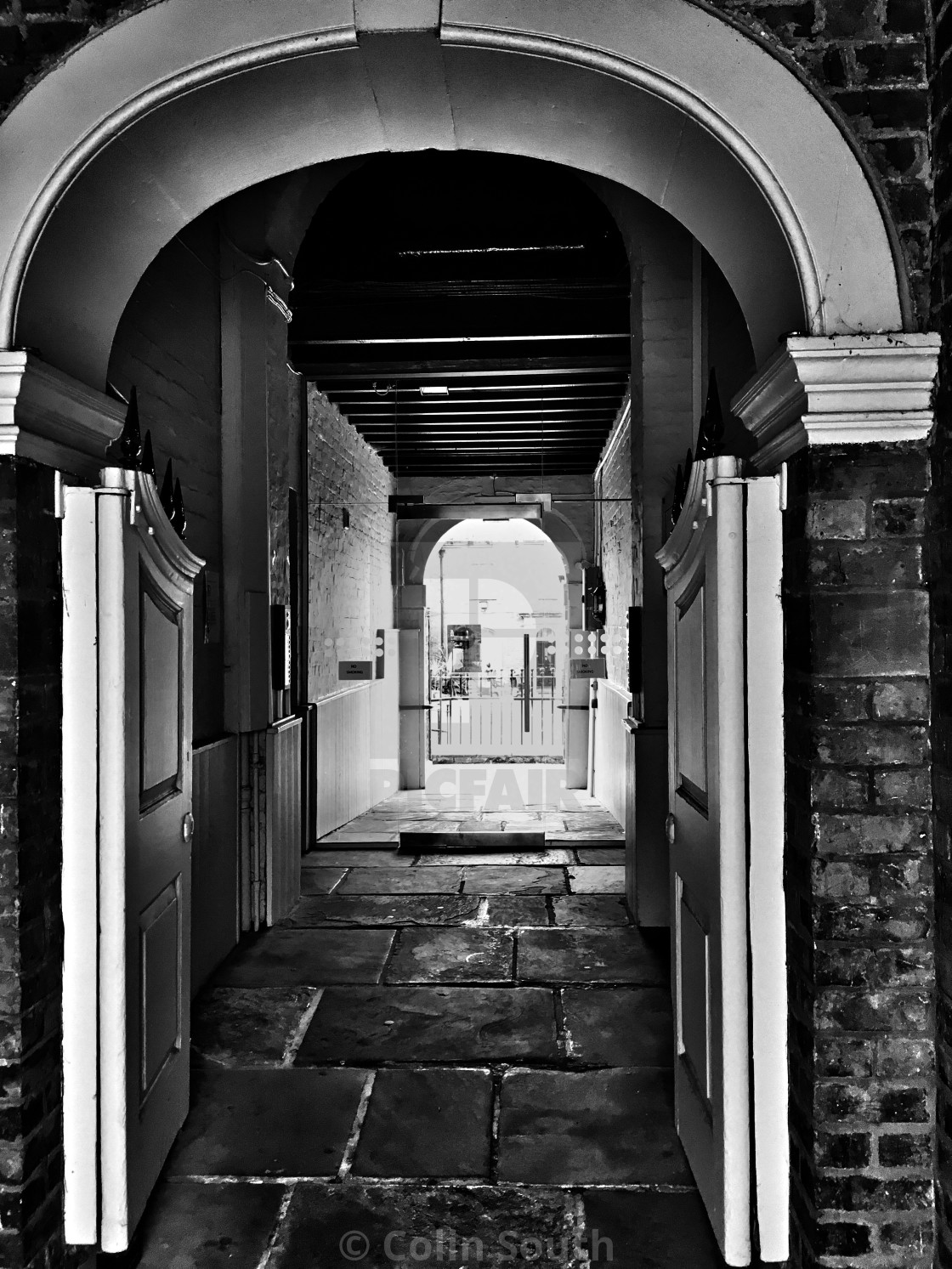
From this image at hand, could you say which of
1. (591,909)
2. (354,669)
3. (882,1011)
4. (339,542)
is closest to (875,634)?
(882,1011)

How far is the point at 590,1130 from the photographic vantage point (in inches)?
112

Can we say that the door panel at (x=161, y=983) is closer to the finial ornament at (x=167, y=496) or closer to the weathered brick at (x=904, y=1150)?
the finial ornament at (x=167, y=496)

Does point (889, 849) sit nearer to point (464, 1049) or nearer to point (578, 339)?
point (464, 1049)

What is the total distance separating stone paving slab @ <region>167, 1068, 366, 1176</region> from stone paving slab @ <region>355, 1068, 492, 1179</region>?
0.29 feet

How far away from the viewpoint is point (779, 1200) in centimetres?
203

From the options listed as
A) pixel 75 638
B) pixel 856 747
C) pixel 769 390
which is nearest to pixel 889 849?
pixel 856 747

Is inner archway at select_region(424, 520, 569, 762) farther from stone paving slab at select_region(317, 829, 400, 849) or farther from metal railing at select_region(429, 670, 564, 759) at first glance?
stone paving slab at select_region(317, 829, 400, 849)

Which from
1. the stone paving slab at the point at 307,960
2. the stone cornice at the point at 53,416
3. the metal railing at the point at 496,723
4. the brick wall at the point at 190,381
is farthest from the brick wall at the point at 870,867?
the metal railing at the point at 496,723

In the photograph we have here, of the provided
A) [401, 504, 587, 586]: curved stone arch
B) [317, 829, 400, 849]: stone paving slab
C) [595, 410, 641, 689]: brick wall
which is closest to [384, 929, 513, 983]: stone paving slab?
[317, 829, 400, 849]: stone paving slab

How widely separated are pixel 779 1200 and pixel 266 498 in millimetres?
3866

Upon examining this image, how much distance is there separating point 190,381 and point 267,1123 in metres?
3.14

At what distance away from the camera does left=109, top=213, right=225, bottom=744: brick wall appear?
11.9ft

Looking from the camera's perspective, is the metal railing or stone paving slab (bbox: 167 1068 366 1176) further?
the metal railing

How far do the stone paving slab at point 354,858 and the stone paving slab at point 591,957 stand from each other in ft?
5.79
